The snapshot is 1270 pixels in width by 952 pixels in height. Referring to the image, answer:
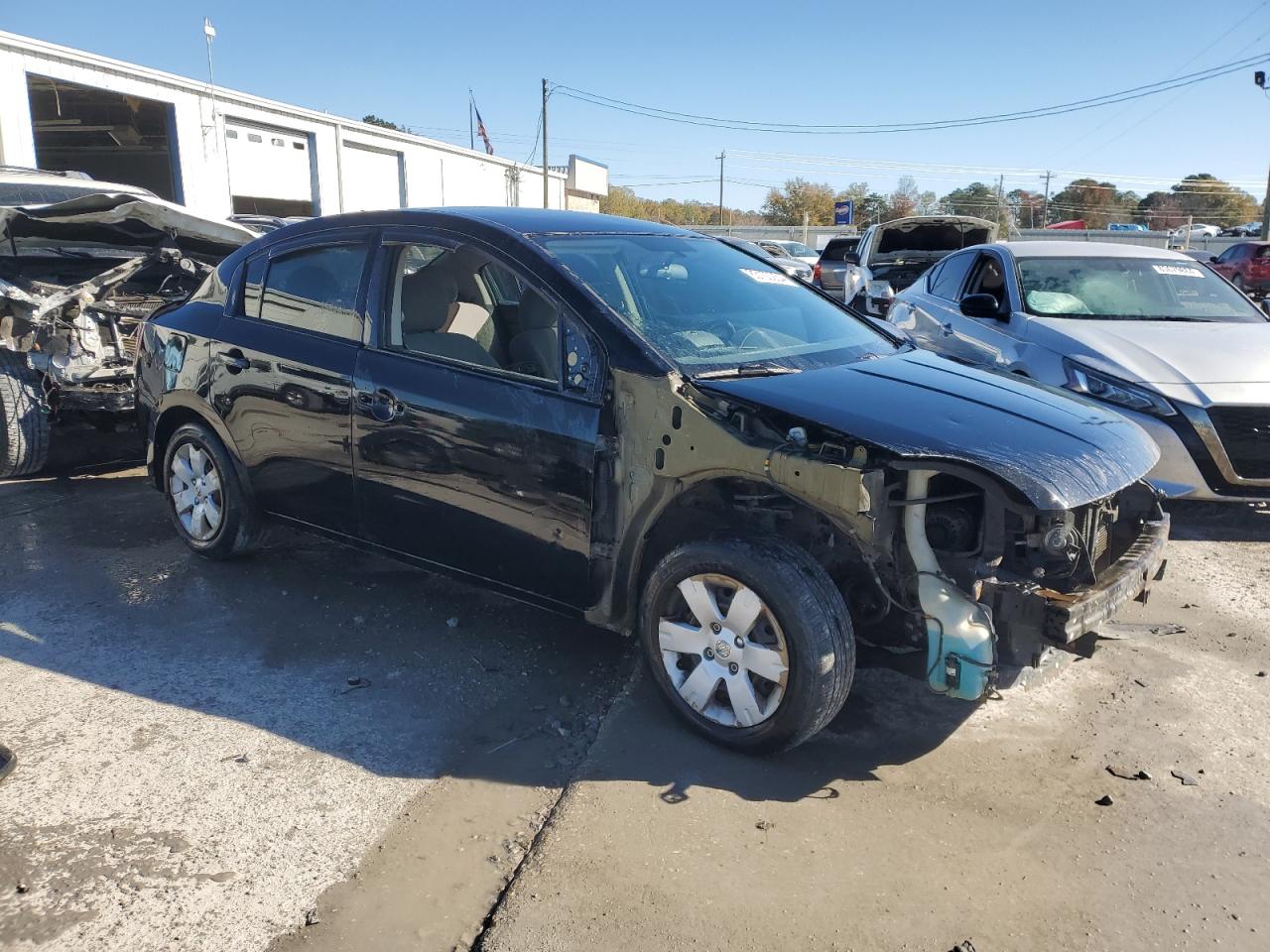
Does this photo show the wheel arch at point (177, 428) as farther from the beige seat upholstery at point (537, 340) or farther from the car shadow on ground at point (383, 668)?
the beige seat upholstery at point (537, 340)

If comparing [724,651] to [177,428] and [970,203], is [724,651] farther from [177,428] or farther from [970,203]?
[970,203]

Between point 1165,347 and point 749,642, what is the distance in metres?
3.98

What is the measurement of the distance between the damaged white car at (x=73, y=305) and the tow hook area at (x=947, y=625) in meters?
4.73

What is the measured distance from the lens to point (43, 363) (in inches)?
244

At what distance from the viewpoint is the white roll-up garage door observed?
33.5 metres

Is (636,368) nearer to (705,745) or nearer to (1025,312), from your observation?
(705,745)

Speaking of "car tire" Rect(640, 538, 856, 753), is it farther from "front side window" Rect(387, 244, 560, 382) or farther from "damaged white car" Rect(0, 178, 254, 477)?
"damaged white car" Rect(0, 178, 254, 477)

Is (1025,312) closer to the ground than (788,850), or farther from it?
farther from it

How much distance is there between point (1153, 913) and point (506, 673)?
2.33 meters

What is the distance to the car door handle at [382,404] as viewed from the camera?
3.86m

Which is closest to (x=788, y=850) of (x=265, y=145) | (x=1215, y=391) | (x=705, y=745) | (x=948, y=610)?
(x=705, y=745)

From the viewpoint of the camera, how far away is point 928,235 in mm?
13672

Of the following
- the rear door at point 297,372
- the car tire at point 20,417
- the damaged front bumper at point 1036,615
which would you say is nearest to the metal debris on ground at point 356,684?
the rear door at point 297,372

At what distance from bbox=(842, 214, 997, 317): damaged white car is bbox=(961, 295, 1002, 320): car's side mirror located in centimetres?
623
